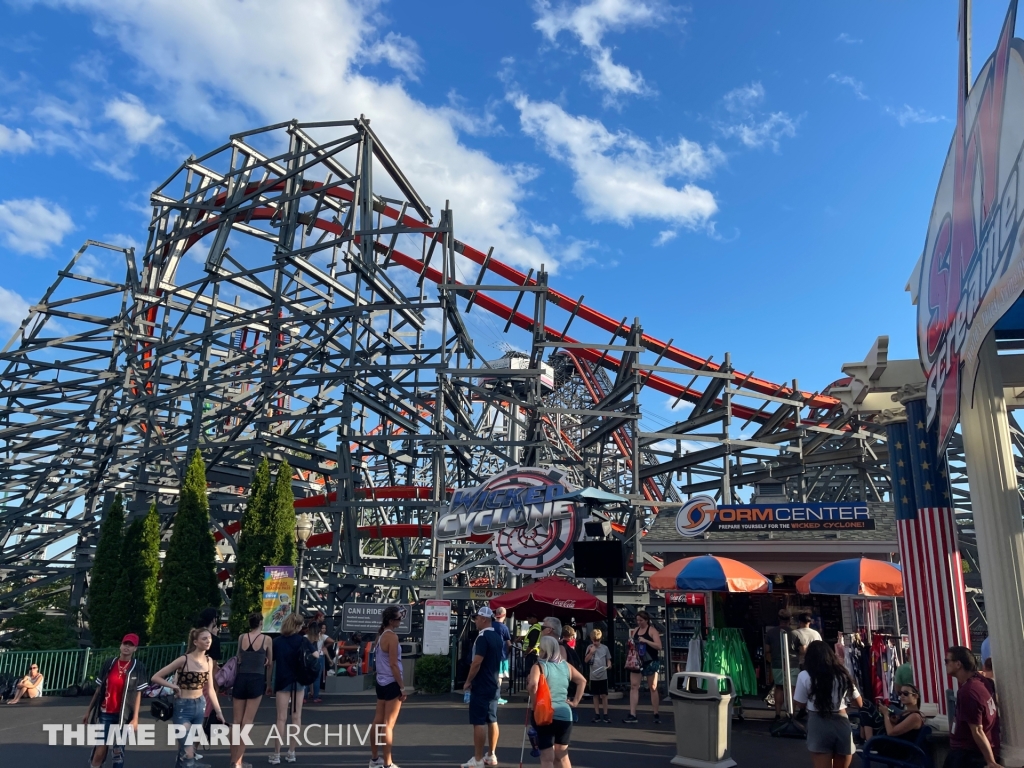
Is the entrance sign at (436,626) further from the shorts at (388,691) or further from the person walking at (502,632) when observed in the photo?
the shorts at (388,691)

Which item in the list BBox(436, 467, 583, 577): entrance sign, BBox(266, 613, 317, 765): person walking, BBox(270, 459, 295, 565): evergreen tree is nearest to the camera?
BBox(266, 613, 317, 765): person walking

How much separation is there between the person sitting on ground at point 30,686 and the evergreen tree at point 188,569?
302 centimetres

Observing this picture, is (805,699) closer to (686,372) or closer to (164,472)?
(686,372)

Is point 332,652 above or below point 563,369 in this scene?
below

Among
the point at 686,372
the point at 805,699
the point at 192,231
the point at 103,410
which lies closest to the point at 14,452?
the point at 103,410

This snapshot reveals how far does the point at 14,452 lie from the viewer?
28.2m

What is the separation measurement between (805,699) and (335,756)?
557 centimetres

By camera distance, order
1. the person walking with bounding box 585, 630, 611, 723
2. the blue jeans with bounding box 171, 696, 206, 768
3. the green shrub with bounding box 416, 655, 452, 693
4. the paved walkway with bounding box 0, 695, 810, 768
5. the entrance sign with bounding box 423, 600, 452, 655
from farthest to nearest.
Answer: the green shrub with bounding box 416, 655, 452, 693, the entrance sign with bounding box 423, 600, 452, 655, the person walking with bounding box 585, 630, 611, 723, the paved walkway with bounding box 0, 695, 810, 768, the blue jeans with bounding box 171, 696, 206, 768

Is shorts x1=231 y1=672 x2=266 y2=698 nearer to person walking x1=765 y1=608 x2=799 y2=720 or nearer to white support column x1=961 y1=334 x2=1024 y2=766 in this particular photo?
white support column x1=961 y1=334 x2=1024 y2=766

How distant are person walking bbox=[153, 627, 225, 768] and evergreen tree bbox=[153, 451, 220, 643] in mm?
12129

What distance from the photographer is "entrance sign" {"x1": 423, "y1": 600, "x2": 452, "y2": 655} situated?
49.3 feet

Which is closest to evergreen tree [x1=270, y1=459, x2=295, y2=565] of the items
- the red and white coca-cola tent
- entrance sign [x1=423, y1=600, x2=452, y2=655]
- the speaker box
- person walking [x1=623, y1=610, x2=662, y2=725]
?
entrance sign [x1=423, y1=600, x2=452, y2=655]

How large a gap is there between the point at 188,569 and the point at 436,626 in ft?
25.0

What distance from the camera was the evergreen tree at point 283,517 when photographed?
1842 cm
